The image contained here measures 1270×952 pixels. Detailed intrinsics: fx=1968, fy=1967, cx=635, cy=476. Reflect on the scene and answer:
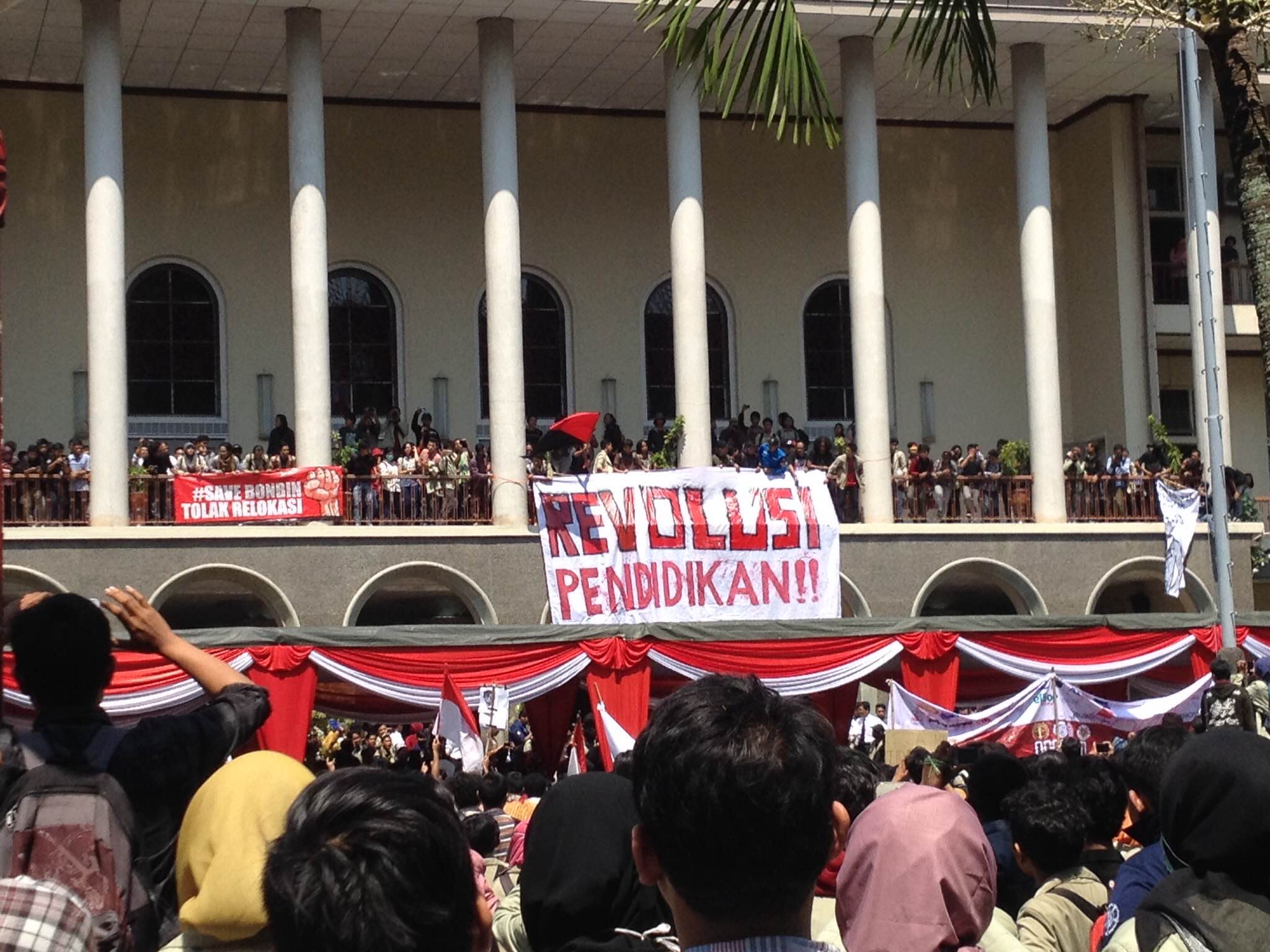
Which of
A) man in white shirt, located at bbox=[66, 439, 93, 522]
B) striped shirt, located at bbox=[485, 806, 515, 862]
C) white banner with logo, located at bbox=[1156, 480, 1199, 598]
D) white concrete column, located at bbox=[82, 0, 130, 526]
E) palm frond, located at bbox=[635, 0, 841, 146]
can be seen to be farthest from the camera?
white banner with logo, located at bbox=[1156, 480, 1199, 598]

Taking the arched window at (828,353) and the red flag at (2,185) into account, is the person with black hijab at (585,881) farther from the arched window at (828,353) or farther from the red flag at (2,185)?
the arched window at (828,353)

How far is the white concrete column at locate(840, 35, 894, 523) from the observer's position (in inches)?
1064

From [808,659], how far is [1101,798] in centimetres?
1441

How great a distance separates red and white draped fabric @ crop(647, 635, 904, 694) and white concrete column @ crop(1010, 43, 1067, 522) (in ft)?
26.9

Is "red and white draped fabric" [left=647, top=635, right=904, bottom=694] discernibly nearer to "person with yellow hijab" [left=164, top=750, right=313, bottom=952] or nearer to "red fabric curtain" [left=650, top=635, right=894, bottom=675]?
"red fabric curtain" [left=650, top=635, right=894, bottom=675]

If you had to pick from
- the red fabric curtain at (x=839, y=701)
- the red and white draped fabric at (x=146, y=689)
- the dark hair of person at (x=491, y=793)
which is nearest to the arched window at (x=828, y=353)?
the red fabric curtain at (x=839, y=701)

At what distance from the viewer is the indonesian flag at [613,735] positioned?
56.3 ft

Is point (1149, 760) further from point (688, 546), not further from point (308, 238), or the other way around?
point (308, 238)

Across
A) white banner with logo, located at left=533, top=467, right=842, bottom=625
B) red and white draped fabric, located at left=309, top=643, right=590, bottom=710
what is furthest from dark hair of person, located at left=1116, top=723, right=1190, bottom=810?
white banner with logo, located at left=533, top=467, right=842, bottom=625

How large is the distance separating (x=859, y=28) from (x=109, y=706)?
15.5m

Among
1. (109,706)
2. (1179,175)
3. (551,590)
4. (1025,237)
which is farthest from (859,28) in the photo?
(109,706)

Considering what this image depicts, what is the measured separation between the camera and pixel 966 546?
2684 centimetres

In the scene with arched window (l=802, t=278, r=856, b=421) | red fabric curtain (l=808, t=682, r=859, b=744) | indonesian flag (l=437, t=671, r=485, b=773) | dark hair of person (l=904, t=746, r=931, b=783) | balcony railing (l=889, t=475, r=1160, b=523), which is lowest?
red fabric curtain (l=808, t=682, r=859, b=744)

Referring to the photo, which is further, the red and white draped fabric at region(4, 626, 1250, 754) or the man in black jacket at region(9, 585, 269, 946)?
the red and white draped fabric at region(4, 626, 1250, 754)
